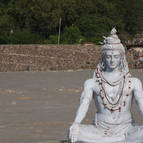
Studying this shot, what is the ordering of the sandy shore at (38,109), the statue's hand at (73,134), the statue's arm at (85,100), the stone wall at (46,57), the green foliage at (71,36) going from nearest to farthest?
the statue's hand at (73,134) < the statue's arm at (85,100) < the sandy shore at (38,109) < the stone wall at (46,57) < the green foliage at (71,36)

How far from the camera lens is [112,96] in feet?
19.5

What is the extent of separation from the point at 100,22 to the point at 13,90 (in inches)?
930

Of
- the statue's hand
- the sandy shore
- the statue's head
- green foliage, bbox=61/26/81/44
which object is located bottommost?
the sandy shore

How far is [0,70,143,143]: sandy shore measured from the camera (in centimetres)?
938

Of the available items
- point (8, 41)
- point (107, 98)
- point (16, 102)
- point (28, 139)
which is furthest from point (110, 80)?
point (8, 41)

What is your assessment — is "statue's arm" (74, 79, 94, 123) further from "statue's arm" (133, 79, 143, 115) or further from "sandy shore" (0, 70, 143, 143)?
"sandy shore" (0, 70, 143, 143)

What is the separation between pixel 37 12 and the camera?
130 ft

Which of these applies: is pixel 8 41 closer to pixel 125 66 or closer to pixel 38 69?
pixel 38 69

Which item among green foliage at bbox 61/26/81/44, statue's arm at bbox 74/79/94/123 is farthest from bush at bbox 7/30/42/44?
statue's arm at bbox 74/79/94/123

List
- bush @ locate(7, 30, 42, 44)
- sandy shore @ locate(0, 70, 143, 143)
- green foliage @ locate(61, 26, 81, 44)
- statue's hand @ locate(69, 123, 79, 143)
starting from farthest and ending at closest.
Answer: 1. green foliage @ locate(61, 26, 81, 44)
2. bush @ locate(7, 30, 42, 44)
3. sandy shore @ locate(0, 70, 143, 143)
4. statue's hand @ locate(69, 123, 79, 143)

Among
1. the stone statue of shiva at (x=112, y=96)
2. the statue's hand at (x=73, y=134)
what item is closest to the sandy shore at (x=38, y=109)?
the stone statue of shiva at (x=112, y=96)

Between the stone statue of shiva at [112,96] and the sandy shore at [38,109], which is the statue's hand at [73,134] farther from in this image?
the sandy shore at [38,109]

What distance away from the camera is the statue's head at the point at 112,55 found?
5.84m

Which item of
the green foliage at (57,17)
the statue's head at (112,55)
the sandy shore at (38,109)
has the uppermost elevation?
the green foliage at (57,17)
